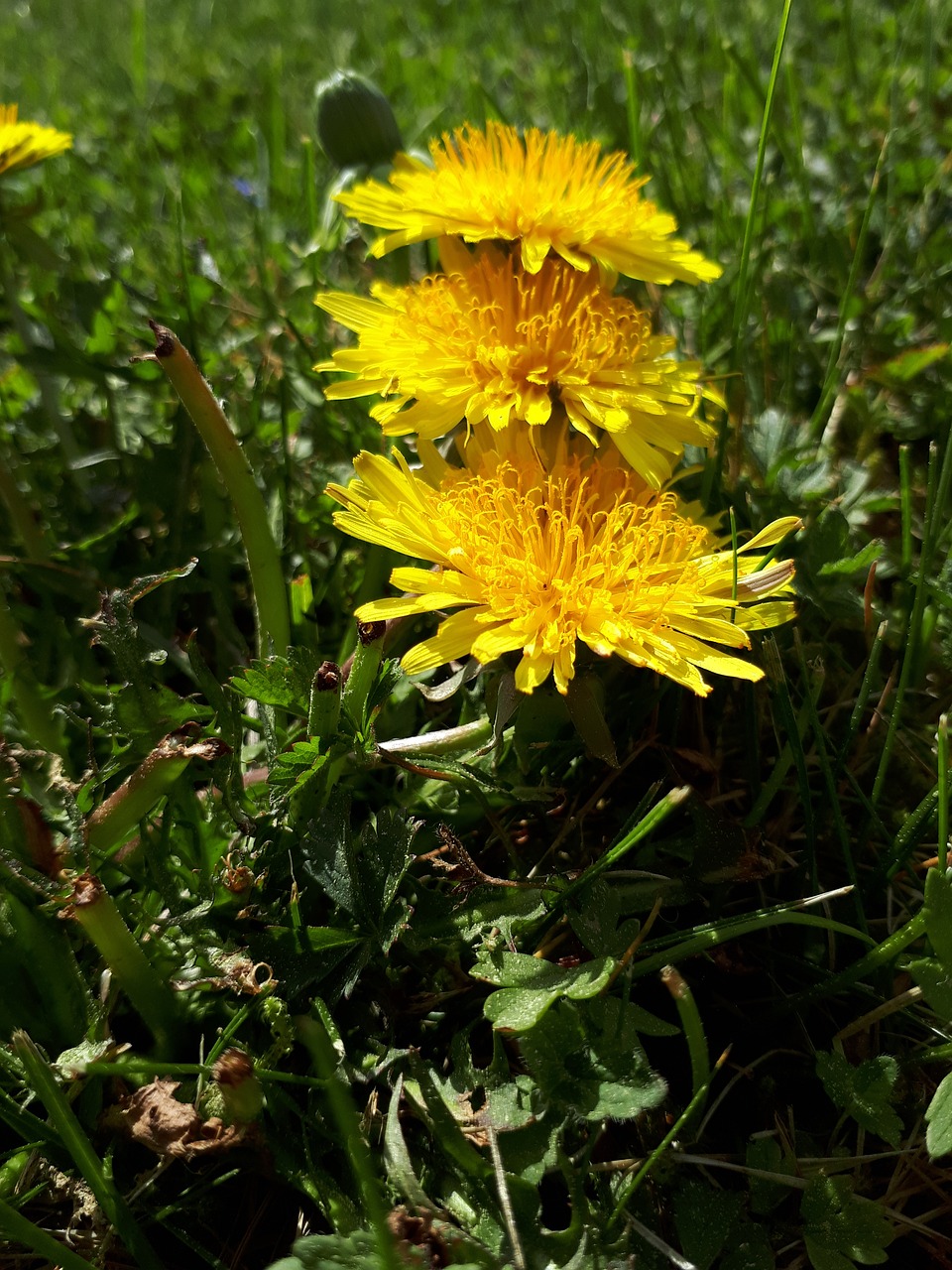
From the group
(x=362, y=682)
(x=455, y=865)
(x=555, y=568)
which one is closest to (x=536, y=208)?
(x=555, y=568)

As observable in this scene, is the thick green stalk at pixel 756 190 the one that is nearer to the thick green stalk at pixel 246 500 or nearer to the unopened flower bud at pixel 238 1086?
the thick green stalk at pixel 246 500

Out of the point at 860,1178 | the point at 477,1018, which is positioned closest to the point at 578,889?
the point at 477,1018

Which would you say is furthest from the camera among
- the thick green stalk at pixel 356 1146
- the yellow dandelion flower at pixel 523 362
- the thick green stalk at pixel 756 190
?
the thick green stalk at pixel 756 190

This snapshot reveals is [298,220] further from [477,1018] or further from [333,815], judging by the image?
[477,1018]

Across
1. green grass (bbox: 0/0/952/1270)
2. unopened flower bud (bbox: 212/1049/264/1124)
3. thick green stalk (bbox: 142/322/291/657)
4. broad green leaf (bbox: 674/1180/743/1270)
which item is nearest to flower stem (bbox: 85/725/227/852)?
green grass (bbox: 0/0/952/1270)

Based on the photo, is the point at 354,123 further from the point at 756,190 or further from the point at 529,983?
the point at 529,983

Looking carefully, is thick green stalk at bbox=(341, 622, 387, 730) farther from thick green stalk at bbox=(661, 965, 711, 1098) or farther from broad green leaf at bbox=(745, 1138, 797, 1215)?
broad green leaf at bbox=(745, 1138, 797, 1215)

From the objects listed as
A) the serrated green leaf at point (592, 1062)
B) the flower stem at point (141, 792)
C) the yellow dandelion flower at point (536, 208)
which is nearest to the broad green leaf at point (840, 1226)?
the serrated green leaf at point (592, 1062)

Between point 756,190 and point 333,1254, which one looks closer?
point 333,1254
